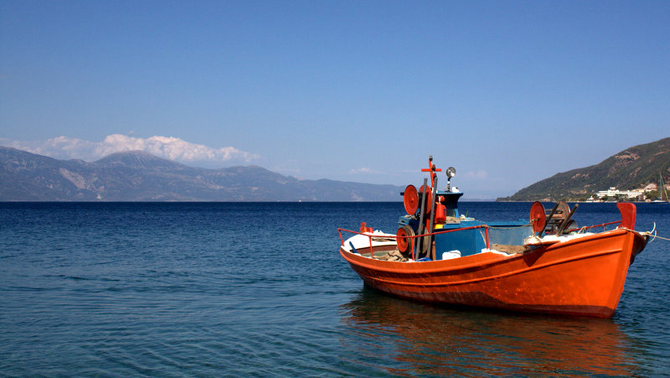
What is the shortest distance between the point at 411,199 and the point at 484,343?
21.2 feet

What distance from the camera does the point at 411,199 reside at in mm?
18047

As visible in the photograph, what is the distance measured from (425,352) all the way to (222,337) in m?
4.81

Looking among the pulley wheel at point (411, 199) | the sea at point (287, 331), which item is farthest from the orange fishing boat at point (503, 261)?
the sea at point (287, 331)

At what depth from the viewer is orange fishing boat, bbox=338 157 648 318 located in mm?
13250

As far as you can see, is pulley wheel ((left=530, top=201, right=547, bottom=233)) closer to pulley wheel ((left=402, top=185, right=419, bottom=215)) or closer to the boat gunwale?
the boat gunwale

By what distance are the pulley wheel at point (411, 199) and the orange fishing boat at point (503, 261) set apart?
0.05 ft

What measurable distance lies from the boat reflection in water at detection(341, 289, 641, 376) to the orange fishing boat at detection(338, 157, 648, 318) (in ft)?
1.78

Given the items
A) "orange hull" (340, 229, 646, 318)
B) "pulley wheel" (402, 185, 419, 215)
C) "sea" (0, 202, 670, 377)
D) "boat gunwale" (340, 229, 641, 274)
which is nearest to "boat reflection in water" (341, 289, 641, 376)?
"sea" (0, 202, 670, 377)

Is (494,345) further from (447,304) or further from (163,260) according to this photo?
(163,260)

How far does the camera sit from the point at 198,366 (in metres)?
11.0

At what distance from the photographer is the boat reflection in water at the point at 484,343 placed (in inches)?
429

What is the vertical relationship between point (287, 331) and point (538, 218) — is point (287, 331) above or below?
below

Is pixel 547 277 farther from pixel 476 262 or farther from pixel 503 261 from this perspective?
pixel 476 262

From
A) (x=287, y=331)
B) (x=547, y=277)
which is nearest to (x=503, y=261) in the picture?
(x=547, y=277)
